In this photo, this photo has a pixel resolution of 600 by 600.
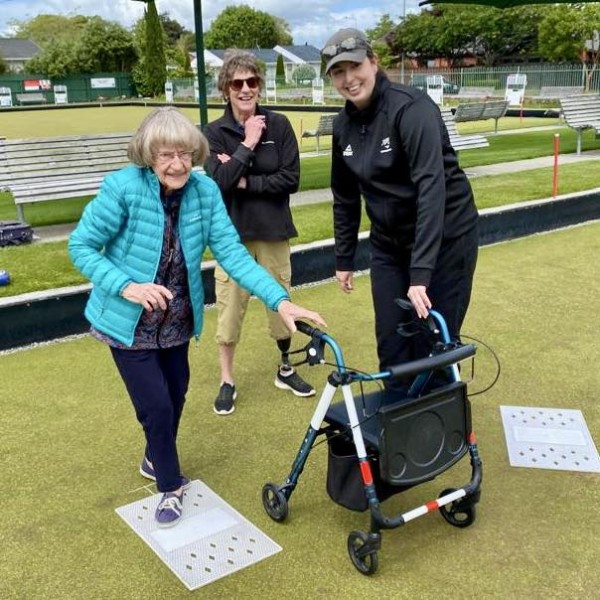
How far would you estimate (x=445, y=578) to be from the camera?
2.65 meters

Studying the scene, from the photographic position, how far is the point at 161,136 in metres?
2.58

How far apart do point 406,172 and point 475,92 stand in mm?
37404

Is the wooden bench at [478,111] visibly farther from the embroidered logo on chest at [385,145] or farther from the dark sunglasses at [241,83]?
the embroidered logo on chest at [385,145]

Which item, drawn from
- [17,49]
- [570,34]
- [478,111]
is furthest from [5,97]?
[478,111]

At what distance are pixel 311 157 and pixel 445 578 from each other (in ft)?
39.8

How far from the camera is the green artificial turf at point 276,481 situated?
2.66 metres

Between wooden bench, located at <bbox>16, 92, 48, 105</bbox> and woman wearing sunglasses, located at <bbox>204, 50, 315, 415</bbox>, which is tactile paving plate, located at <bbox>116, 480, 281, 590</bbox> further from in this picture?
wooden bench, located at <bbox>16, 92, 48, 105</bbox>

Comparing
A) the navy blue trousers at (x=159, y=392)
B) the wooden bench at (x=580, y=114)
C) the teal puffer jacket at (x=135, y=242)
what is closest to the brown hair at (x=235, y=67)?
the teal puffer jacket at (x=135, y=242)

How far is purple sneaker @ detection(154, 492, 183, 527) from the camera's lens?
3.00 meters

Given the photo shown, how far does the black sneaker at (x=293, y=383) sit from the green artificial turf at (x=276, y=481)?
61mm

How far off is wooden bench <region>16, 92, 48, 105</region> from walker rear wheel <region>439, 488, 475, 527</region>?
2319 inches

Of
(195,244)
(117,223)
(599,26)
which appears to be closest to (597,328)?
(195,244)

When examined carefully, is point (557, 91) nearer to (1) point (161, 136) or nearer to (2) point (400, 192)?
(2) point (400, 192)

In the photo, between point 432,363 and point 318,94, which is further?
point 318,94
